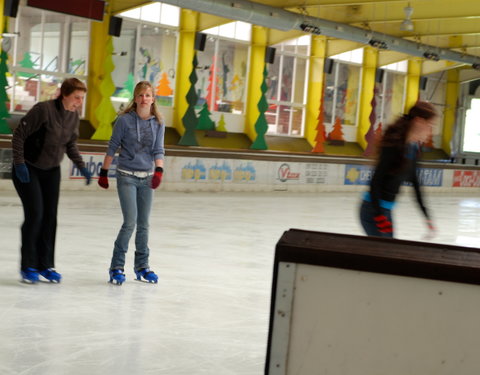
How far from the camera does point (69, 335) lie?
150 inches

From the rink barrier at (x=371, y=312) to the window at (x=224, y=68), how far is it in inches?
667

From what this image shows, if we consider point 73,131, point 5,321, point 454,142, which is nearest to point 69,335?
point 5,321

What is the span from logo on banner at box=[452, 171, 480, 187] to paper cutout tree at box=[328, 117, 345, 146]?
12.0 ft

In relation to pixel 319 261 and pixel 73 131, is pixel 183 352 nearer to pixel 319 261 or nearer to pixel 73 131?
pixel 319 261

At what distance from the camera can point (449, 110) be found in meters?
28.1

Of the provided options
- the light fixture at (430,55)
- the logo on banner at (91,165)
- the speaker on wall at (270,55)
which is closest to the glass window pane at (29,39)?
the logo on banner at (91,165)

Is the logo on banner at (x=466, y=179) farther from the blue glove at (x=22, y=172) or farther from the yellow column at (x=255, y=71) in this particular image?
the blue glove at (x=22, y=172)

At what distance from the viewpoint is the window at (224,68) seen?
1930 cm

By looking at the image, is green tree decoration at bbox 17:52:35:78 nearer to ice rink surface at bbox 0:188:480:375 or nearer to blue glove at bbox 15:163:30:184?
ice rink surface at bbox 0:188:480:375

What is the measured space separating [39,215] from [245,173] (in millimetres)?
11998

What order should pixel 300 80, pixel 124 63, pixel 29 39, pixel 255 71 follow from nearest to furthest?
pixel 29 39 < pixel 124 63 < pixel 255 71 < pixel 300 80

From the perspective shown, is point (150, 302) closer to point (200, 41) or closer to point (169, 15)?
point (200, 41)

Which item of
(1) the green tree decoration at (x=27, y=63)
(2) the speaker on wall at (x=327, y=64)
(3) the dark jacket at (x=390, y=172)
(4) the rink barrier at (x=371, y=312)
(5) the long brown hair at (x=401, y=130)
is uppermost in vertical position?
(2) the speaker on wall at (x=327, y=64)

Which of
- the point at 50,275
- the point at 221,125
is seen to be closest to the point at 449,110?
the point at 221,125
